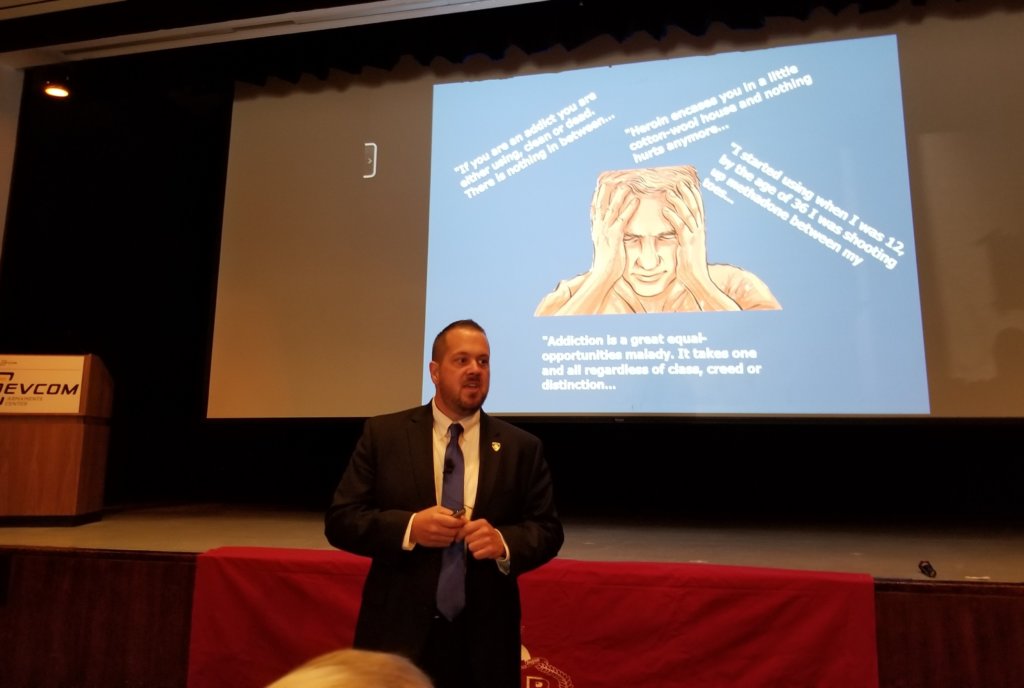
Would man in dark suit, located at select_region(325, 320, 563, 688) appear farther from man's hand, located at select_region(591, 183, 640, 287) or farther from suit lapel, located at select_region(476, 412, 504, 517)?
man's hand, located at select_region(591, 183, 640, 287)

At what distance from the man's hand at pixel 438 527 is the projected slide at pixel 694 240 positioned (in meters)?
1.86

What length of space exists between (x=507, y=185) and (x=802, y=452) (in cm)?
238

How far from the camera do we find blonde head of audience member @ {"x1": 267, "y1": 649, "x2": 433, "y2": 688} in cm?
52

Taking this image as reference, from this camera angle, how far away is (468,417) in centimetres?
146

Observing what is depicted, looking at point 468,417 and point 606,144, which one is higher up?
point 606,144

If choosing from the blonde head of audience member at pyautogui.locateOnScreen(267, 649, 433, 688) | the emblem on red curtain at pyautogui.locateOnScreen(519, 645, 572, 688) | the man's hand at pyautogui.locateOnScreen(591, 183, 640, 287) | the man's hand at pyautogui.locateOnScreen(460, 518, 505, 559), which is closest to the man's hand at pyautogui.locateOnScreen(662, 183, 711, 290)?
the man's hand at pyautogui.locateOnScreen(591, 183, 640, 287)

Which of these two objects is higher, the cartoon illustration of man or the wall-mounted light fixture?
the wall-mounted light fixture

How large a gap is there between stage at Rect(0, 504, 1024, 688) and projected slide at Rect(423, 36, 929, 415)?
0.77 meters

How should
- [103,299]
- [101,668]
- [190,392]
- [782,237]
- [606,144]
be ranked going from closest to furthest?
[101,668]
[782,237]
[606,144]
[103,299]
[190,392]

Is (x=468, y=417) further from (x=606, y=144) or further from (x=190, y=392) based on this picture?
(x=190, y=392)

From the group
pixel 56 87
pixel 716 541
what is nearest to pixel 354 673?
pixel 716 541

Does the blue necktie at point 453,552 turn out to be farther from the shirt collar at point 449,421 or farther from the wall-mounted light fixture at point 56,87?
the wall-mounted light fixture at point 56,87

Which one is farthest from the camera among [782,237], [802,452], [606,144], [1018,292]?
[802,452]

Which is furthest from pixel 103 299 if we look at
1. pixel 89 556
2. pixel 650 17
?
pixel 650 17
